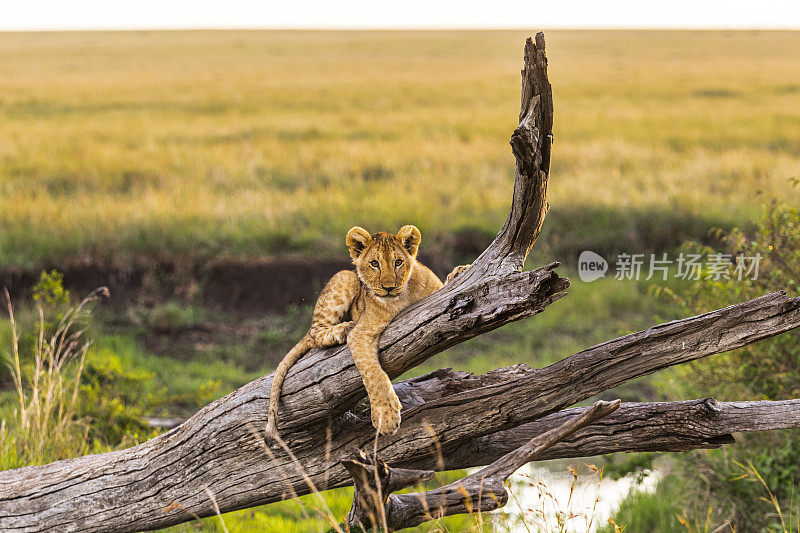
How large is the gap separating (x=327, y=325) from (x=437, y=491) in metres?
1.00

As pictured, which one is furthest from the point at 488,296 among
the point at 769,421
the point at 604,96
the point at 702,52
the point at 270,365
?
the point at 702,52

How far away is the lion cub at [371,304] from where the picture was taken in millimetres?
3768

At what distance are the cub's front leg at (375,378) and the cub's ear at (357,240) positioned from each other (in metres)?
0.36

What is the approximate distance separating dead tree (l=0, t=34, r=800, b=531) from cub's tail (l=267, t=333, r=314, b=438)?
0.05 m

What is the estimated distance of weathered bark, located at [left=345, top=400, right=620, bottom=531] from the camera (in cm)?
341

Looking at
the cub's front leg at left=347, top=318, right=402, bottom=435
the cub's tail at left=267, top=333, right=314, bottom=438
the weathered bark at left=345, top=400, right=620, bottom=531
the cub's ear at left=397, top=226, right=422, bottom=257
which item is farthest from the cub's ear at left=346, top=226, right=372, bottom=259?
the weathered bark at left=345, top=400, right=620, bottom=531

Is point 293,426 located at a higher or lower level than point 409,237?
lower

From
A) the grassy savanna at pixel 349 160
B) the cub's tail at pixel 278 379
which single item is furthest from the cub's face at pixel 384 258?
the grassy savanna at pixel 349 160

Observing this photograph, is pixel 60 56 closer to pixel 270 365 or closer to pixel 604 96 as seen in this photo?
pixel 604 96

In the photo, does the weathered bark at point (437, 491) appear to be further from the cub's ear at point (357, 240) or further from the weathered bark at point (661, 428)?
the cub's ear at point (357, 240)

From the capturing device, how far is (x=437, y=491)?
12.1 feet

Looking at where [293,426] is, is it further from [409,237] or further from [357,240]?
[409,237]

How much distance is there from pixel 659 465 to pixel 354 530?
17.1 feet

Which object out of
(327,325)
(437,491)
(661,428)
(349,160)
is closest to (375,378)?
(327,325)
